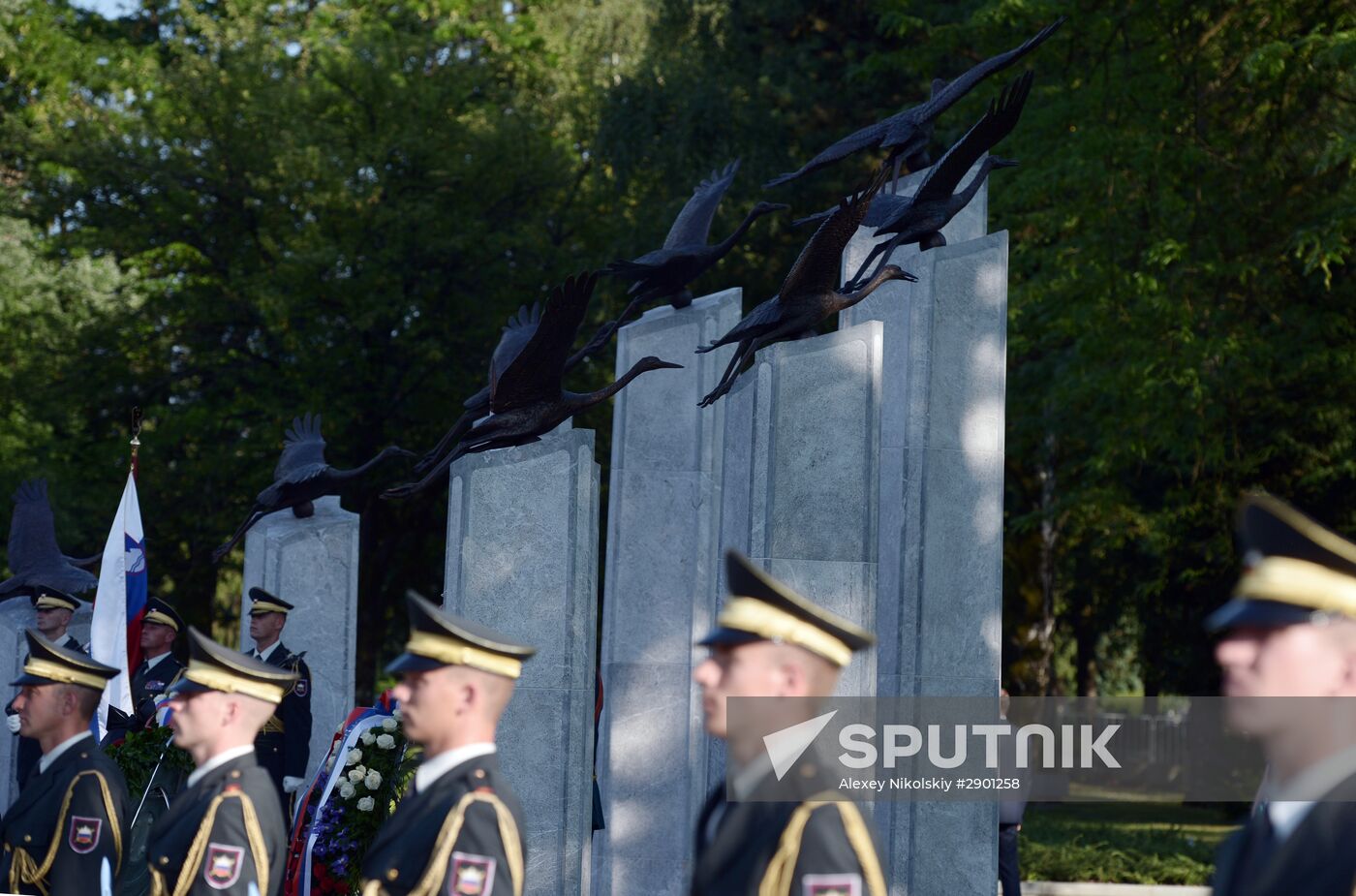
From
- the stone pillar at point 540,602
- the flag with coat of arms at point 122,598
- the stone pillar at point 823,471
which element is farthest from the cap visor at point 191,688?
the flag with coat of arms at point 122,598

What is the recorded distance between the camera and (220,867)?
15.6ft

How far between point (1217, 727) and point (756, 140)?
11415 millimetres

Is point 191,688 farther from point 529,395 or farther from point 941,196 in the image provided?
point 941,196

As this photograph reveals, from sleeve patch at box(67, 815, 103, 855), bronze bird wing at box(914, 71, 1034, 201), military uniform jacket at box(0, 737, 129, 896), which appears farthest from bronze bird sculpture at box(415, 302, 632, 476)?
sleeve patch at box(67, 815, 103, 855)

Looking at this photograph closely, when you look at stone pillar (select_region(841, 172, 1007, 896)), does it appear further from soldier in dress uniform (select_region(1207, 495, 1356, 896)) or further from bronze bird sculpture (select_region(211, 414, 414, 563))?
soldier in dress uniform (select_region(1207, 495, 1356, 896))

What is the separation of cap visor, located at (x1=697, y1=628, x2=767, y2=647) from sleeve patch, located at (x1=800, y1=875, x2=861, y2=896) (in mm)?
527

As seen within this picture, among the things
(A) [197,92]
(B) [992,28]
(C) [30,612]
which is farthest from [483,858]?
(A) [197,92]

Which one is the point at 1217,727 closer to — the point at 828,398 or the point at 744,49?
the point at 744,49

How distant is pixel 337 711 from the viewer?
1351 centimetres

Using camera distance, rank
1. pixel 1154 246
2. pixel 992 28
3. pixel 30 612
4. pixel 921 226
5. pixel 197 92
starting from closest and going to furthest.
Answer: pixel 921 226 < pixel 30 612 < pixel 1154 246 < pixel 992 28 < pixel 197 92

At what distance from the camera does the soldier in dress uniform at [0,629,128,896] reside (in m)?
5.45

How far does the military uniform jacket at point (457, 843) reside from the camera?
4191mm

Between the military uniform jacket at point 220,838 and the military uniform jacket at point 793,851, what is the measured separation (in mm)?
1491

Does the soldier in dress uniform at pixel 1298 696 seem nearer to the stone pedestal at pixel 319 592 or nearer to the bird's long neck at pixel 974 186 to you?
the bird's long neck at pixel 974 186
